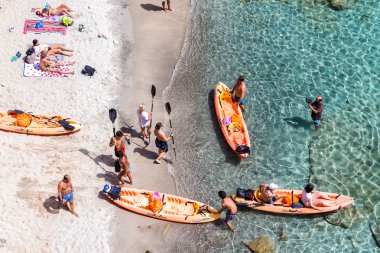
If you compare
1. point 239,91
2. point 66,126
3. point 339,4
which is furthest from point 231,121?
point 339,4

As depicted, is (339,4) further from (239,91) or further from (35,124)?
(35,124)

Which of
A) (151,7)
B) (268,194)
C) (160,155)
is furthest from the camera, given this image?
(151,7)

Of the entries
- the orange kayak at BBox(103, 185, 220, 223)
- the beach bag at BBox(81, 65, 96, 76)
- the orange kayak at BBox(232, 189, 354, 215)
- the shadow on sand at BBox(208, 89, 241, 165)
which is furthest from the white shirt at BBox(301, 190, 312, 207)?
the beach bag at BBox(81, 65, 96, 76)

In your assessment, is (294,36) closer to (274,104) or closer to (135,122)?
(274,104)

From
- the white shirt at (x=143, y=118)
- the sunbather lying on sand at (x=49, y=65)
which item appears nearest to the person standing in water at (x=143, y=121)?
the white shirt at (x=143, y=118)

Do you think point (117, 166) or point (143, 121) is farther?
point (143, 121)

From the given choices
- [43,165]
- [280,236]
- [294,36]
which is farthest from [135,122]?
[294,36]
